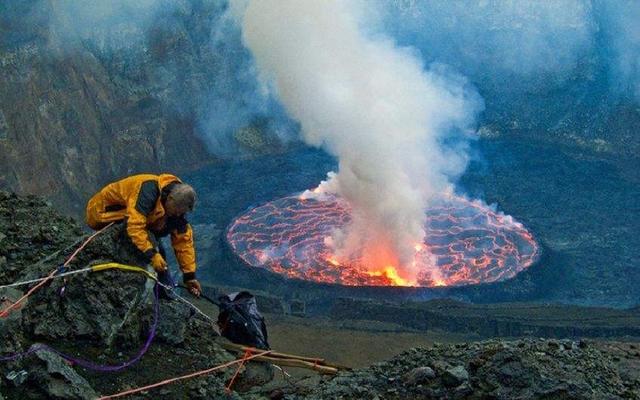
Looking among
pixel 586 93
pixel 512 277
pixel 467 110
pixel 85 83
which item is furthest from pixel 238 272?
pixel 586 93

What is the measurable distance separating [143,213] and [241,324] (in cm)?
160

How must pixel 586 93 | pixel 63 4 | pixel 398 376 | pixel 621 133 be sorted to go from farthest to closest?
pixel 586 93 → pixel 621 133 → pixel 63 4 → pixel 398 376

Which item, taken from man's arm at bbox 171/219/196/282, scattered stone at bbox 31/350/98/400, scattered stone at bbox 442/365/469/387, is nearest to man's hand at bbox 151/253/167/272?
man's arm at bbox 171/219/196/282

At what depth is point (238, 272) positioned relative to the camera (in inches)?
694

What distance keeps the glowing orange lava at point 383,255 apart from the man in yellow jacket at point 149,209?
10399 mm

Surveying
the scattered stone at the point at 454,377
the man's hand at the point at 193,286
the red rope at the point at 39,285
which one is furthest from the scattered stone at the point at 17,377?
the scattered stone at the point at 454,377

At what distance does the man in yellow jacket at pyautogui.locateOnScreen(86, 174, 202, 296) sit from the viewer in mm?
6211

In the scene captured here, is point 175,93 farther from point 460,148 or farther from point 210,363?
point 210,363

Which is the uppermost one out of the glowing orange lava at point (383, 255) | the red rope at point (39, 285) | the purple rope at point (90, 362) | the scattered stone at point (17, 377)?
the glowing orange lava at point (383, 255)

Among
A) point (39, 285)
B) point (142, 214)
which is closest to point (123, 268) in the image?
point (142, 214)

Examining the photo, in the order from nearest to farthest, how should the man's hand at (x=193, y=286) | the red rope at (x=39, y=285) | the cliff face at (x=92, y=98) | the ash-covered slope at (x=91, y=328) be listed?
1. the ash-covered slope at (x=91, y=328)
2. the red rope at (x=39, y=285)
3. the man's hand at (x=193, y=286)
4. the cliff face at (x=92, y=98)

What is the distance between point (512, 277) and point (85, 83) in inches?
672

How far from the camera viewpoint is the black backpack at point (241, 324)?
686 centimetres

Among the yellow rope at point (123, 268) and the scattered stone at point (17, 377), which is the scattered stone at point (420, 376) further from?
the scattered stone at point (17, 377)
